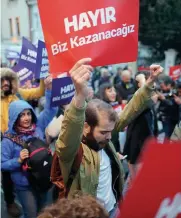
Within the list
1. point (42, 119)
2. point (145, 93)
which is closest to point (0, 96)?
point (42, 119)

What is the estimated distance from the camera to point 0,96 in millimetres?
3740

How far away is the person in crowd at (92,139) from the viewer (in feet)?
5.19

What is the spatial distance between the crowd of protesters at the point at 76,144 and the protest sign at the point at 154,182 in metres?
0.12

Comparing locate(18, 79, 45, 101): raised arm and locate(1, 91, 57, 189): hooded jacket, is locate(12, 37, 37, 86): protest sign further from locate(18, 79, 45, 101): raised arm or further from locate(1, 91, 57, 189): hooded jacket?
locate(1, 91, 57, 189): hooded jacket

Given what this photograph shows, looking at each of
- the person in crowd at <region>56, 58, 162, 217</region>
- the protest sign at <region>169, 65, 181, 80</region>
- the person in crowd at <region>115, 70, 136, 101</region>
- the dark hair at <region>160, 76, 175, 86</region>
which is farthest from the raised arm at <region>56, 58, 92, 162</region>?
the protest sign at <region>169, 65, 181, 80</region>

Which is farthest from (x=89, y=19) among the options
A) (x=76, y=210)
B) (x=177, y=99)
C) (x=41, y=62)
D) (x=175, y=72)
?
(x=175, y=72)

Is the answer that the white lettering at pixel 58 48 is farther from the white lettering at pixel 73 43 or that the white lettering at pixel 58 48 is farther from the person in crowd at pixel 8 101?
the person in crowd at pixel 8 101

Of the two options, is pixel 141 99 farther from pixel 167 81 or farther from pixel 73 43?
pixel 167 81

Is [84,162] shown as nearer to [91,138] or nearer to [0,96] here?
[91,138]

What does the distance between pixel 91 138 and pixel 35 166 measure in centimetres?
103

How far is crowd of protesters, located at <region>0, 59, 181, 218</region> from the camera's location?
1576 mm

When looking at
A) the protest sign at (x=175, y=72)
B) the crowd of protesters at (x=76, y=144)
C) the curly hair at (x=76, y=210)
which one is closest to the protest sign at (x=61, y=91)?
the crowd of protesters at (x=76, y=144)

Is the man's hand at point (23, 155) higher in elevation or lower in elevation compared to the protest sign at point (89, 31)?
lower

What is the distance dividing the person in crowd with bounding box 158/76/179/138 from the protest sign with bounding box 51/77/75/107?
2438 millimetres
